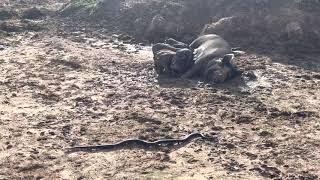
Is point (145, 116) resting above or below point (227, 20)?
below

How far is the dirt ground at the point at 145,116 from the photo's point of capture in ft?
24.1

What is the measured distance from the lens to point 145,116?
358 inches

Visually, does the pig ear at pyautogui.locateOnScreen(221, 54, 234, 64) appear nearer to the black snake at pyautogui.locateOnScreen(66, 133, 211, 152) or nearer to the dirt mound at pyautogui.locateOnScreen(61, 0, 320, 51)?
the dirt mound at pyautogui.locateOnScreen(61, 0, 320, 51)

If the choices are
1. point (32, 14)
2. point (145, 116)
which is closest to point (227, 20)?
point (145, 116)

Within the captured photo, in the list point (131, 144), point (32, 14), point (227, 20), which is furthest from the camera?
point (32, 14)

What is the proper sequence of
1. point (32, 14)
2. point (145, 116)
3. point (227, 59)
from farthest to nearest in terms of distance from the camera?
point (32, 14) → point (227, 59) → point (145, 116)

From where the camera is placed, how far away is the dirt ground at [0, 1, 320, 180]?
24.1 ft

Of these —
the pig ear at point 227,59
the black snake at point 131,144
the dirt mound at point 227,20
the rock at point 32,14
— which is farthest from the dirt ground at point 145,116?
the rock at point 32,14

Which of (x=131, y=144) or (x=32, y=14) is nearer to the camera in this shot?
(x=131, y=144)

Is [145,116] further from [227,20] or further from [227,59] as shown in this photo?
[227,20]

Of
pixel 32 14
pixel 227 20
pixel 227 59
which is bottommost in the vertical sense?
pixel 32 14

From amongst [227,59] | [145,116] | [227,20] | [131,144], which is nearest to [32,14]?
[227,20]

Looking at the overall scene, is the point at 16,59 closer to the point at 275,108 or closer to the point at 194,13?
the point at 194,13

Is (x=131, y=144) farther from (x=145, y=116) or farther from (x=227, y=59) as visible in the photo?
(x=227, y=59)
